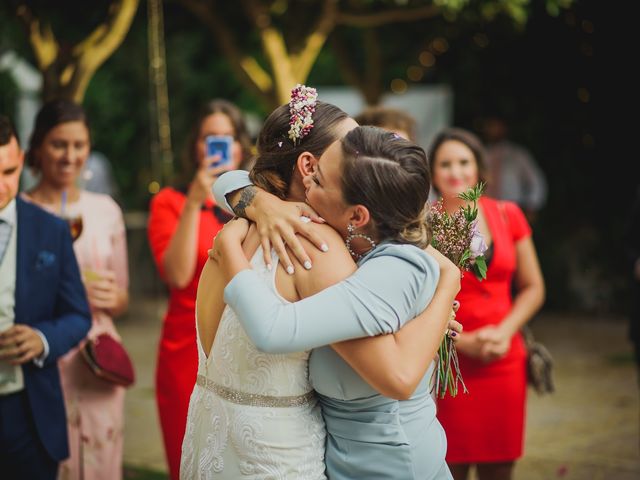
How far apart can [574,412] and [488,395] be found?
3.45 metres

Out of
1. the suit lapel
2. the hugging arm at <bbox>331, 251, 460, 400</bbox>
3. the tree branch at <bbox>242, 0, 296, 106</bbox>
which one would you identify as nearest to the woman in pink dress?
the suit lapel

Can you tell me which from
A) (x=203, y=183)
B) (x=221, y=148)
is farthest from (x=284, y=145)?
(x=221, y=148)

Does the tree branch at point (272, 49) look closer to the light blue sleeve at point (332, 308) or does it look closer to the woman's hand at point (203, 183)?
the woman's hand at point (203, 183)

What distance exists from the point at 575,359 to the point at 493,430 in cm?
550

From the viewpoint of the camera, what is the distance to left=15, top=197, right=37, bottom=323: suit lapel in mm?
3680

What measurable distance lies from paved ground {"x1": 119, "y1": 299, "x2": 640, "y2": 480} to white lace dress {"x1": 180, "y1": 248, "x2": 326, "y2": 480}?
12.4 ft

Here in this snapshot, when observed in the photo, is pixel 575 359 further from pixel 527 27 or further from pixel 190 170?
pixel 190 170

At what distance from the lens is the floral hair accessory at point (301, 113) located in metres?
2.62

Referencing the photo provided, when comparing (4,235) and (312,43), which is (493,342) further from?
(312,43)

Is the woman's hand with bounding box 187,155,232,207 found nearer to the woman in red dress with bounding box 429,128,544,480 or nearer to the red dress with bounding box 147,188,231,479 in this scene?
the red dress with bounding box 147,188,231,479

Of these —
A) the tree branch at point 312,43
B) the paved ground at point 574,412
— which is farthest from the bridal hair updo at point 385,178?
the tree branch at point 312,43

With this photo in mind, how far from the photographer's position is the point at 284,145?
2691 mm

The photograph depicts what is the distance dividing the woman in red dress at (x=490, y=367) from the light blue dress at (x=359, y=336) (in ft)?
5.88

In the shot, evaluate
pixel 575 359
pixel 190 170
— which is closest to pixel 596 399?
pixel 575 359
